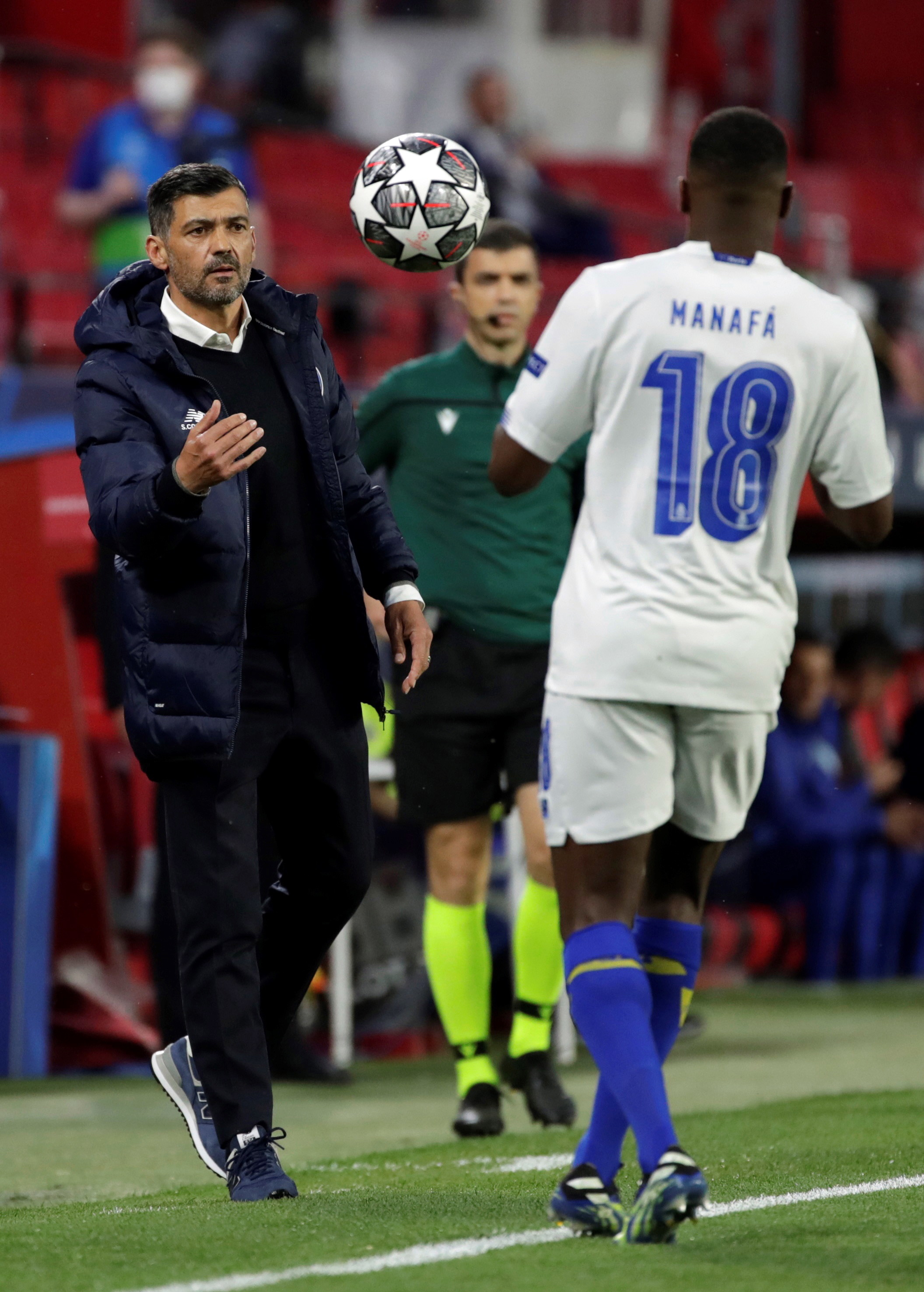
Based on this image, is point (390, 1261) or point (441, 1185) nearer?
point (390, 1261)

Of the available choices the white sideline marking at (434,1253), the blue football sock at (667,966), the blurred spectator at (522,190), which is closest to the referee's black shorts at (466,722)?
the white sideline marking at (434,1253)

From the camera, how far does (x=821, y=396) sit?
3.89 m

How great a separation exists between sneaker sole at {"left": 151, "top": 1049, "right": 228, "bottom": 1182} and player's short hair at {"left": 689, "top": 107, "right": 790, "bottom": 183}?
206cm

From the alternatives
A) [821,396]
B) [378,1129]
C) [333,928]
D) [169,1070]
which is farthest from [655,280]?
[378,1129]

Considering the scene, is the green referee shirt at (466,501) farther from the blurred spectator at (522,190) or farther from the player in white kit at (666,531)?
the blurred spectator at (522,190)

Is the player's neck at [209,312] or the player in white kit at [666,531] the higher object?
the player's neck at [209,312]

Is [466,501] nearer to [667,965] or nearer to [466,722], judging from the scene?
[466,722]

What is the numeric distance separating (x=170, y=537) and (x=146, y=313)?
1.96 ft

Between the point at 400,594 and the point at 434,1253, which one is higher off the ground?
the point at 400,594

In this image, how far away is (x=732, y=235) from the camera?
3.85 metres

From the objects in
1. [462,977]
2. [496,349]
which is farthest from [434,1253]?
[496,349]

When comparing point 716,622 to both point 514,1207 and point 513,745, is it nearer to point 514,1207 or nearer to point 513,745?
point 514,1207

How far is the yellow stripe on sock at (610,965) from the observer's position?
12.3 feet

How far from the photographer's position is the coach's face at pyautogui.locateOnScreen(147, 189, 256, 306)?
4.32m
